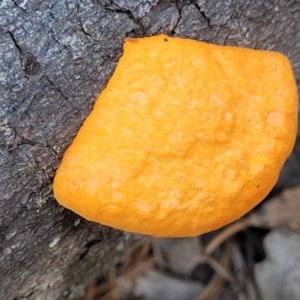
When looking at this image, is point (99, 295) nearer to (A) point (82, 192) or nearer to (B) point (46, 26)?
(A) point (82, 192)

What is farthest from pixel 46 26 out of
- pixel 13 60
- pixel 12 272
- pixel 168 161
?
pixel 12 272

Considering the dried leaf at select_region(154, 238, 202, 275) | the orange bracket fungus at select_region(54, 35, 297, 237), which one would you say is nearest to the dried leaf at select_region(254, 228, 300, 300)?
the dried leaf at select_region(154, 238, 202, 275)

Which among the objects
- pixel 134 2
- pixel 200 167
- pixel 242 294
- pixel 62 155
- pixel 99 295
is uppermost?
pixel 134 2

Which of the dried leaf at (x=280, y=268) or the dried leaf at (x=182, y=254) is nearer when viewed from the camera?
the dried leaf at (x=280, y=268)

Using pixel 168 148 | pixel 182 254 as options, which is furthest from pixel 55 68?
pixel 182 254

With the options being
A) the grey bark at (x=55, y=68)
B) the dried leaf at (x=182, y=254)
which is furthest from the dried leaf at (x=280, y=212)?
the grey bark at (x=55, y=68)

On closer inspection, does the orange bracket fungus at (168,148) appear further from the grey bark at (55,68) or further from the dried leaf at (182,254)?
the dried leaf at (182,254)
